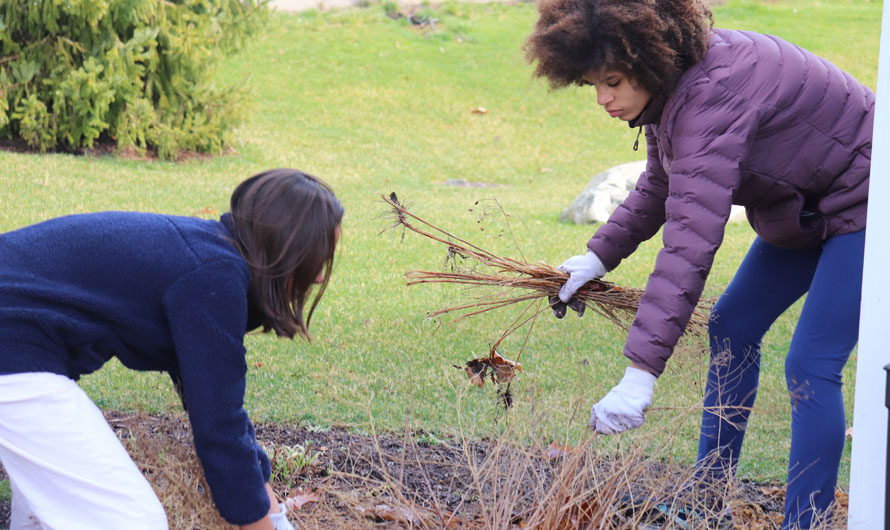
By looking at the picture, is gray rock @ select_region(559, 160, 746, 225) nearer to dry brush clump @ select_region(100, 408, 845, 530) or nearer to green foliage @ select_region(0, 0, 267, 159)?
green foliage @ select_region(0, 0, 267, 159)

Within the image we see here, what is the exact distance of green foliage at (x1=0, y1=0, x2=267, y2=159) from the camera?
27.8 ft

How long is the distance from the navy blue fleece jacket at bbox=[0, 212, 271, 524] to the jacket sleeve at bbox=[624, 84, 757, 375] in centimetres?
104

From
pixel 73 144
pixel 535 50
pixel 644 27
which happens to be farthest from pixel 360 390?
pixel 73 144

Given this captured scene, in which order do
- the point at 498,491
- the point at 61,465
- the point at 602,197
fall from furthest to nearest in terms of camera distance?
the point at 602,197
the point at 498,491
the point at 61,465

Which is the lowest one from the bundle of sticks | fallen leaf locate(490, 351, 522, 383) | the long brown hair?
fallen leaf locate(490, 351, 522, 383)

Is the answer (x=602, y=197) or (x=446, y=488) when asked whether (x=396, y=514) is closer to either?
(x=446, y=488)

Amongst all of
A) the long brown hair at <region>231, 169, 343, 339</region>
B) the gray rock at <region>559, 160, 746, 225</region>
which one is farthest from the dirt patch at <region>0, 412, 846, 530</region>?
the gray rock at <region>559, 160, 746, 225</region>

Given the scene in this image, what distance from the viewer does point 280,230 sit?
6.72ft

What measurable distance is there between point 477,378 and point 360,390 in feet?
5.06

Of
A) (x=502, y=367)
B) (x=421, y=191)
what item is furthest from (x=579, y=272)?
(x=421, y=191)

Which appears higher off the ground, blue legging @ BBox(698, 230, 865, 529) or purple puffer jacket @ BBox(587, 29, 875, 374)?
purple puffer jacket @ BBox(587, 29, 875, 374)

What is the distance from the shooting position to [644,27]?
2371 mm

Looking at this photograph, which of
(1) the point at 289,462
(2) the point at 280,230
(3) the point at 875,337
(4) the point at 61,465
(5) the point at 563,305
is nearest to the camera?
(4) the point at 61,465

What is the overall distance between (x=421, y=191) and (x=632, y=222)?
666cm
